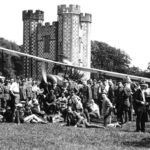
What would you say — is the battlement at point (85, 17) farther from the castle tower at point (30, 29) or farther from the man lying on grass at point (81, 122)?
the man lying on grass at point (81, 122)

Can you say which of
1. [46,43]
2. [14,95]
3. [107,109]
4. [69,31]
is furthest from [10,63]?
[107,109]

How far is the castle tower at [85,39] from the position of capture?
55.8 metres

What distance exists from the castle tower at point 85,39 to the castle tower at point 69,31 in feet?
5.90

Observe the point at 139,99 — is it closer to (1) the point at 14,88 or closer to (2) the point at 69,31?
(1) the point at 14,88

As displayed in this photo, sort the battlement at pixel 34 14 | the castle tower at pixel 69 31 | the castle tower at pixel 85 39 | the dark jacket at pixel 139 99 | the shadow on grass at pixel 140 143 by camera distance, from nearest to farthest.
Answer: the shadow on grass at pixel 140 143 < the dark jacket at pixel 139 99 < the castle tower at pixel 69 31 < the castle tower at pixel 85 39 < the battlement at pixel 34 14

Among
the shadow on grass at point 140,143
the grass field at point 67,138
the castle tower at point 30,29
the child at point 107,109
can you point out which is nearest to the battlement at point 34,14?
the castle tower at point 30,29

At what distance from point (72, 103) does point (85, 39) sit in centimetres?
4045

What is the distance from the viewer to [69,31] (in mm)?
54375

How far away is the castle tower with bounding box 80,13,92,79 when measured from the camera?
183ft

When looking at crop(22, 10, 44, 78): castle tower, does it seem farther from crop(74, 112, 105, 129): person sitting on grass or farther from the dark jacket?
the dark jacket

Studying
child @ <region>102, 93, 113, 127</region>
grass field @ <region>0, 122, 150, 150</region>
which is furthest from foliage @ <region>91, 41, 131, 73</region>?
grass field @ <region>0, 122, 150, 150</region>

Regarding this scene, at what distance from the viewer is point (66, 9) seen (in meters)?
55.4

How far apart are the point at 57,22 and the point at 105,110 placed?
41063 millimetres

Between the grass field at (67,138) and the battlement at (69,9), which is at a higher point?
the battlement at (69,9)
